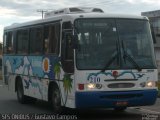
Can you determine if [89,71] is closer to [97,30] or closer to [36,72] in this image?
[97,30]

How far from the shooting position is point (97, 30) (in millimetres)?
13742

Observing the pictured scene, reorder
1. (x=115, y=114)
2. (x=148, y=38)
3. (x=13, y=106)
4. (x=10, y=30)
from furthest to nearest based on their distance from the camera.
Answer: (x=10, y=30)
(x=13, y=106)
(x=115, y=114)
(x=148, y=38)

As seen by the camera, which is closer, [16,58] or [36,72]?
[36,72]

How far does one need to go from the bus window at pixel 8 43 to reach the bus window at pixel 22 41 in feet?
3.13

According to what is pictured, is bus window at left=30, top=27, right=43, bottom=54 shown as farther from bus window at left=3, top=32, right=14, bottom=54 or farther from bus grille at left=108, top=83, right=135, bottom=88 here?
bus grille at left=108, top=83, right=135, bottom=88

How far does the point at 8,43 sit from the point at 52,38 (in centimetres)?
598

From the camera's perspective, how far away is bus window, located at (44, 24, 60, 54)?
14.8m

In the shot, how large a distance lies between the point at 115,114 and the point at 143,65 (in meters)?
2.08

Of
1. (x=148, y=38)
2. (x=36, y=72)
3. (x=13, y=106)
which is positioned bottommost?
(x=13, y=106)

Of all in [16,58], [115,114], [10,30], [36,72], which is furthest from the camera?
[10,30]

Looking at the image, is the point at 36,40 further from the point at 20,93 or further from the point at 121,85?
the point at 121,85

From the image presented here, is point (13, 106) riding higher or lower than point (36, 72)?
lower

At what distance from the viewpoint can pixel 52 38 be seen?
49.8 ft

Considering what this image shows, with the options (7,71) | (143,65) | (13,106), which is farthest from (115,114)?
(7,71)
